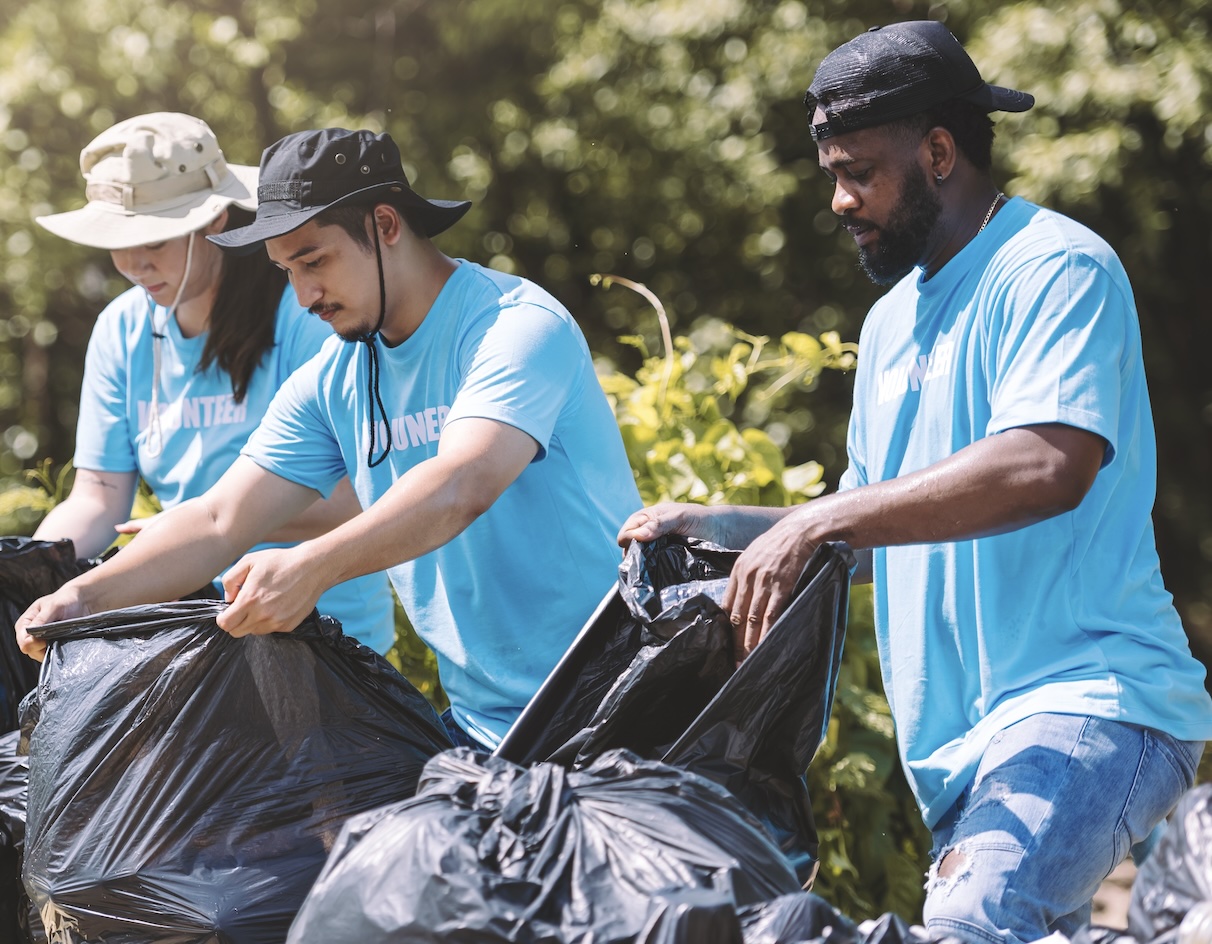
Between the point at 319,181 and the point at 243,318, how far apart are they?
75 centimetres

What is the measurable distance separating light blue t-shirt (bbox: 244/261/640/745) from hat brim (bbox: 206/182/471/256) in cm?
11

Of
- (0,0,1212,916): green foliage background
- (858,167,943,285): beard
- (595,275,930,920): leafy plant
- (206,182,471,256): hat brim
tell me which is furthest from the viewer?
(0,0,1212,916): green foliage background

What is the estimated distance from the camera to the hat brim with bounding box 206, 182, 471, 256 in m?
2.28

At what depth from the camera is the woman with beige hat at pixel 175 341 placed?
9.82 ft

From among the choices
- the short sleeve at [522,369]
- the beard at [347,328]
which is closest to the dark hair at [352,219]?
the beard at [347,328]

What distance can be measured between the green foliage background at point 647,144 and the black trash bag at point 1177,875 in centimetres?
412

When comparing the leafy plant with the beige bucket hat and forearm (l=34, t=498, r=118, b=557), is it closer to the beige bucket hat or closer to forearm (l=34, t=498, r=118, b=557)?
the beige bucket hat

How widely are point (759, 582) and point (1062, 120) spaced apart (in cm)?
494

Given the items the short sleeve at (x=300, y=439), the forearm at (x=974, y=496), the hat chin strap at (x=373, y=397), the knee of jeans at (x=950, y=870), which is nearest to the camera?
the forearm at (x=974, y=496)

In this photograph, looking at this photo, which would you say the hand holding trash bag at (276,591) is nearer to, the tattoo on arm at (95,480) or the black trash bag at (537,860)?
the black trash bag at (537,860)

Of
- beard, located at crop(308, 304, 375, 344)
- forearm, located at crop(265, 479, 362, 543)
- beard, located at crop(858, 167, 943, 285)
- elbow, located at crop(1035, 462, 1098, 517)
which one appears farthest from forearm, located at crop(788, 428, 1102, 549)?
forearm, located at crop(265, 479, 362, 543)

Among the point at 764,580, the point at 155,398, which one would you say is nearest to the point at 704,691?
the point at 764,580

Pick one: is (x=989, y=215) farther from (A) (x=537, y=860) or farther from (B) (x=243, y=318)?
(B) (x=243, y=318)

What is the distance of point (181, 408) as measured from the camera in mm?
3100
